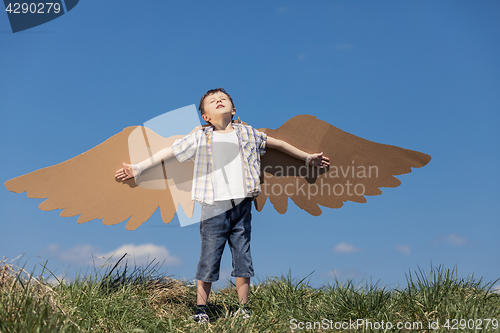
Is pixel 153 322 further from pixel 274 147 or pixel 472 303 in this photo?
pixel 472 303

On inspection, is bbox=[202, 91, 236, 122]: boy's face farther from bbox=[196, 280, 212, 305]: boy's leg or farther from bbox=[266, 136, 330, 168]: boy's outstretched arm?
bbox=[196, 280, 212, 305]: boy's leg

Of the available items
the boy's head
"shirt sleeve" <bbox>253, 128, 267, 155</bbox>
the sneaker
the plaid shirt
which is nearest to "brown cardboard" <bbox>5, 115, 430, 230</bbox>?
"shirt sleeve" <bbox>253, 128, 267, 155</bbox>

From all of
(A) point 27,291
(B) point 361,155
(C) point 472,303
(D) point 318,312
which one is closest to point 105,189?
(A) point 27,291

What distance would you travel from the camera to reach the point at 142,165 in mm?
3461

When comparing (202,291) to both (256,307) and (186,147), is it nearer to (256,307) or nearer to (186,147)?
(256,307)

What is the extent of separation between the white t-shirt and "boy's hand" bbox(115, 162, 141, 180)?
705mm

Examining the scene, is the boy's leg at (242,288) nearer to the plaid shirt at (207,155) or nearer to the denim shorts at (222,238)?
the denim shorts at (222,238)

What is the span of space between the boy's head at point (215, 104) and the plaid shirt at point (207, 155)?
0.38 ft

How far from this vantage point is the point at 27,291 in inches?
105

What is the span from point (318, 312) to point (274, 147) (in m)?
1.36

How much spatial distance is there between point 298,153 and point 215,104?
847 mm

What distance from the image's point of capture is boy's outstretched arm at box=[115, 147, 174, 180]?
340 centimetres

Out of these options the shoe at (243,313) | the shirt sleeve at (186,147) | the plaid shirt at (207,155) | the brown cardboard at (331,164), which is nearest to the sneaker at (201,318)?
the shoe at (243,313)

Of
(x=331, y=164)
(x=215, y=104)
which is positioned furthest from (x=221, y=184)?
(x=331, y=164)
